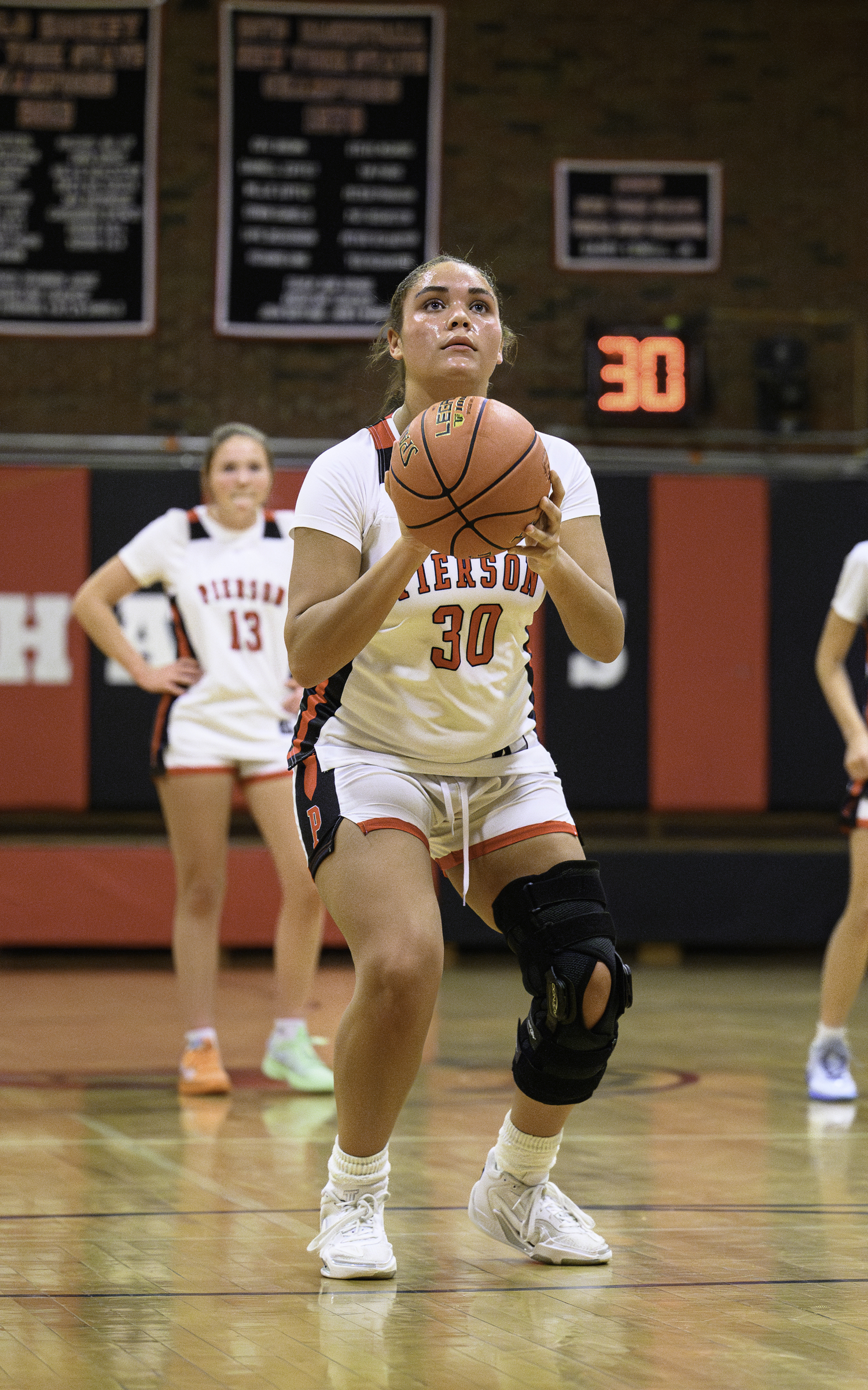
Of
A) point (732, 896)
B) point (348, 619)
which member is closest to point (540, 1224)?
point (348, 619)

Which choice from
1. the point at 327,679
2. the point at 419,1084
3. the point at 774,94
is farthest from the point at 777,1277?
the point at 774,94

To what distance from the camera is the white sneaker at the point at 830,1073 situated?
186 inches

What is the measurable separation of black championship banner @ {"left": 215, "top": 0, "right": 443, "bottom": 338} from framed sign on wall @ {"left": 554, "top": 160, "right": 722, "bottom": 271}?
2.59 feet

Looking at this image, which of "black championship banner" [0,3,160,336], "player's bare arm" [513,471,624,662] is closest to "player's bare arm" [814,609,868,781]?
"player's bare arm" [513,471,624,662]

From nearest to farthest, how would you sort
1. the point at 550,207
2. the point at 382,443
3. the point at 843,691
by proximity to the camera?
the point at 382,443, the point at 843,691, the point at 550,207

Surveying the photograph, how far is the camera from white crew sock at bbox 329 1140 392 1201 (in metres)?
2.84

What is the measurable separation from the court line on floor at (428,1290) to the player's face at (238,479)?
283cm

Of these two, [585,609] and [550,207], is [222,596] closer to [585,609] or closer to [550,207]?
[585,609]

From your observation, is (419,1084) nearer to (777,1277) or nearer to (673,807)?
(777,1277)

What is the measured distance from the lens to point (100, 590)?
17.1 ft

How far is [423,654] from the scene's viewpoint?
9.48 feet

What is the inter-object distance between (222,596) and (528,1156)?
2584 mm

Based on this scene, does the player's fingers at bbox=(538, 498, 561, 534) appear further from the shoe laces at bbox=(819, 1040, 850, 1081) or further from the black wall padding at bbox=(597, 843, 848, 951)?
the black wall padding at bbox=(597, 843, 848, 951)

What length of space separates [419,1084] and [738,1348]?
8.32ft
